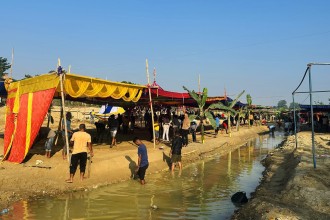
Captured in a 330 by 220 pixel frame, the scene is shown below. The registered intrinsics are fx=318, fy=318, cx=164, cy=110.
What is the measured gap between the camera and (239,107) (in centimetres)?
3409

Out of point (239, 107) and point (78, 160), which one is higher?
point (239, 107)

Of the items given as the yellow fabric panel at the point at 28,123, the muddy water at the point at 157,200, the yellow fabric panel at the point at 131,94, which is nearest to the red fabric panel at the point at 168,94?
the yellow fabric panel at the point at 131,94

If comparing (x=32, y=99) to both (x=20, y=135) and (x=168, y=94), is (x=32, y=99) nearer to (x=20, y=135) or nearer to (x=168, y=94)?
(x=20, y=135)

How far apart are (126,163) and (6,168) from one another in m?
3.99

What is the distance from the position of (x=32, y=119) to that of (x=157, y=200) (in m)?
5.39

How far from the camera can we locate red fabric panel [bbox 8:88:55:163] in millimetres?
10602

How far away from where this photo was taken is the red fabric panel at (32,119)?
10602mm

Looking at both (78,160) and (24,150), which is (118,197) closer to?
(78,160)

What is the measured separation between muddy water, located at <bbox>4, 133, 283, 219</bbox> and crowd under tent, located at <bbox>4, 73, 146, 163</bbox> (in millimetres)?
3451

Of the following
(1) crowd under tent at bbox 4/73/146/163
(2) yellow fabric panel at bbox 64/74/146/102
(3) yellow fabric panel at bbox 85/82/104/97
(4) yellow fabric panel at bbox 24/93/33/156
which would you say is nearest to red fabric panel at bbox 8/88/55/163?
(1) crowd under tent at bbox 4/73/146/163

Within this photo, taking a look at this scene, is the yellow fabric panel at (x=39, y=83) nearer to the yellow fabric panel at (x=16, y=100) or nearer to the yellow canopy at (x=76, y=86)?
the yellow canopy at (x=76, y=86)

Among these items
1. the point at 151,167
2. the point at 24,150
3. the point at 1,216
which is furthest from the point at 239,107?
the point at 1,216

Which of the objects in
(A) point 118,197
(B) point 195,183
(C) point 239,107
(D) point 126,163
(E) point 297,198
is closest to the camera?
(E) point 297,198

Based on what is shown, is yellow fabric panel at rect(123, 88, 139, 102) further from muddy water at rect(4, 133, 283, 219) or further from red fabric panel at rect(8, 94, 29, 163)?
red fabric panel at rect(8, 94, 29, 163)
